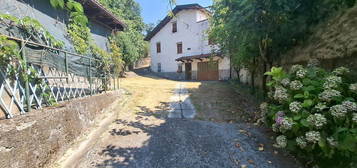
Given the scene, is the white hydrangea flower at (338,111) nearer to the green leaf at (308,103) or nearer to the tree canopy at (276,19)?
the green leaf at (308,103)

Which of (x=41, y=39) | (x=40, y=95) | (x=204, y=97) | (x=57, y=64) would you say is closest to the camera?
(x=40, y=95)

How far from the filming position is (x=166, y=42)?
734 inches

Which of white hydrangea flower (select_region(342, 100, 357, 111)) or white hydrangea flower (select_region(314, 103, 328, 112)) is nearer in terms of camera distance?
white hydrangea flower (select_region(342, 100, 357, 111))

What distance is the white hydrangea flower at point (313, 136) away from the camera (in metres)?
2.15

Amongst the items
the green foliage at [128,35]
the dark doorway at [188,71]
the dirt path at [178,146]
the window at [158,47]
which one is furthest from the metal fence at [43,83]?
the window at [158,47]

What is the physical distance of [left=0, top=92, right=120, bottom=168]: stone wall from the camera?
220 centimetres

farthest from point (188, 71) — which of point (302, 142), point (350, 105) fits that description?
point (350, 105)

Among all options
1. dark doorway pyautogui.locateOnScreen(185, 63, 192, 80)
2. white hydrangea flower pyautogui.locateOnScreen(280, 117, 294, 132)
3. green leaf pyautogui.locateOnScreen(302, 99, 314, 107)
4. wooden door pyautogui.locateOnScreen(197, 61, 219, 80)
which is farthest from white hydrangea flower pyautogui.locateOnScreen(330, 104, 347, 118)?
dark doorway pyautogui.locateOnScreen(185, 63, 192, 80)

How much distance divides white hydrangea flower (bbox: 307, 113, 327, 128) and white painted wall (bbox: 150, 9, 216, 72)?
13.4 meters

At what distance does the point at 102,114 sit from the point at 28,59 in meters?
2.52

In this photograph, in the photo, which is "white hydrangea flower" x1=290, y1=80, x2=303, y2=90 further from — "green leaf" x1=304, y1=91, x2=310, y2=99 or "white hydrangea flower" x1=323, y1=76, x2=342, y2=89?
"white hydrangea flower" x1=323, y1=76, x2=342, y2=89

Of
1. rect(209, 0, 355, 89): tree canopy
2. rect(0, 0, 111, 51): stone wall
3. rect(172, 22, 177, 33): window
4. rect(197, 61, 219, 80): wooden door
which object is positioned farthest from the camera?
rect(172, 22, 177, 33): window

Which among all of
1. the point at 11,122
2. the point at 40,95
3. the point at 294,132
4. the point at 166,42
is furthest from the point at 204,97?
the point at 166,42

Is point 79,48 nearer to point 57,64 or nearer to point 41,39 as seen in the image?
point 41,39
